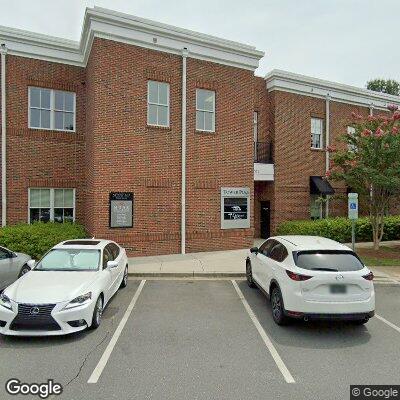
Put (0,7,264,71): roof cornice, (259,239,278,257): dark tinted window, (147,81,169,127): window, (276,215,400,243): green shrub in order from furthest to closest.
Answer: (276,215,400,243): green shrub
(147,81,169,127): window
(0,7,264,71): roof cornice
(259,239,278,257): dark tinted window

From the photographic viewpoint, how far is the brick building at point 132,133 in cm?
1248

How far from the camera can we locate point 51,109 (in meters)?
14.2

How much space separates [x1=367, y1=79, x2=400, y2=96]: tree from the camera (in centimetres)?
3750

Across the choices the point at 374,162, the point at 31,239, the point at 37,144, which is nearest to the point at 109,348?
the point at 31,239

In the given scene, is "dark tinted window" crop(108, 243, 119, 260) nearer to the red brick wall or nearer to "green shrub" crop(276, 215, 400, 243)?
the red brick wall

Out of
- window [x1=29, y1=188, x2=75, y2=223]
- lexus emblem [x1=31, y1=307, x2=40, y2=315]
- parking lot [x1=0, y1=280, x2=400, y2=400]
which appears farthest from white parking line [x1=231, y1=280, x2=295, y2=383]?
window [x1=29, y1=188, x2=75, y2=223]

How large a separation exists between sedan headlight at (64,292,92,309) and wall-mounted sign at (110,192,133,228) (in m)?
6.59

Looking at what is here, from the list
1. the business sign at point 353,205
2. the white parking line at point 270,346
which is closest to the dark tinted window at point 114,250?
the white parking line at point 270,346

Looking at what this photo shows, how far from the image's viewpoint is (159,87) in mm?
13398


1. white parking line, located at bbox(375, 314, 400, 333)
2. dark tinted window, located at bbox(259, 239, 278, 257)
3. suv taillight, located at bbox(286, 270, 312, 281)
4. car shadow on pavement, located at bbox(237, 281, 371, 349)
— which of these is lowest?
white parking line, located at bbox(375, 314, 400, 333)

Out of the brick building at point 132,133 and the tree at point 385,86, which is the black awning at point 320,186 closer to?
the brick building at point 132,133

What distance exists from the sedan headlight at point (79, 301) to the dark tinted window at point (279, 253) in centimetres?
370

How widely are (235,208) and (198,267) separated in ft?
13.6

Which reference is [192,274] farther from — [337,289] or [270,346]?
[337,289]
